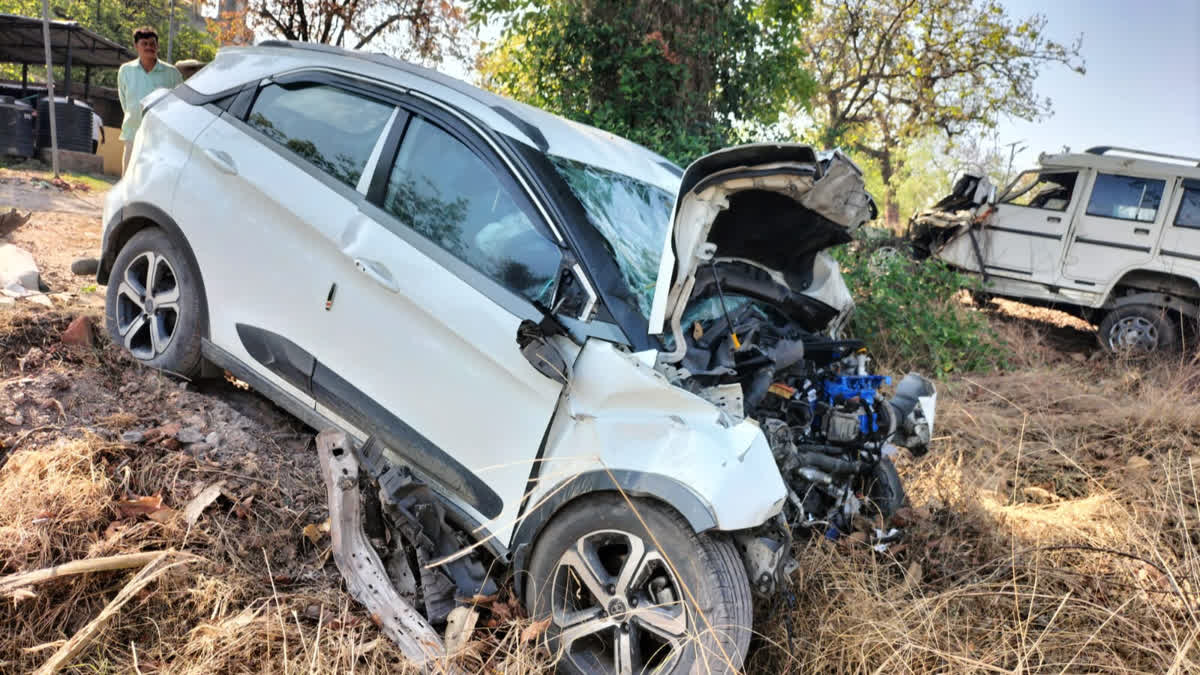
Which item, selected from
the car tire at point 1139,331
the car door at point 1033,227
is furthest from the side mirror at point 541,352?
the car door at point 1033,227

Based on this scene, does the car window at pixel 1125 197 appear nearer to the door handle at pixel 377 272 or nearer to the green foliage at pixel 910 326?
the green foliage at pixel 910 326

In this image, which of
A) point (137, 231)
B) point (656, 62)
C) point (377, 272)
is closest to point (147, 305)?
point (137, 231)

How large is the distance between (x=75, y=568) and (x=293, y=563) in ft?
2.14

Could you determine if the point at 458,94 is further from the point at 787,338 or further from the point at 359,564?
the point at 359,564

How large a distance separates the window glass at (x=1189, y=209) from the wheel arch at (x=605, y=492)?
9263 mm

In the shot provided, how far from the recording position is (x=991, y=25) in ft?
46.9

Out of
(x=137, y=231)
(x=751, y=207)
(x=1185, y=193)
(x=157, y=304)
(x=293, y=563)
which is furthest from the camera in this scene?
(x=1185, y=193)

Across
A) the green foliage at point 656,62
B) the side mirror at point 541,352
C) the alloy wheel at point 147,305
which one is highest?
the green foliage at point 656,62

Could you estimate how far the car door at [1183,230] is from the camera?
8680mm

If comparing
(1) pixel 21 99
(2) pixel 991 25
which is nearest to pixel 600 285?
(2) pixel 991 25

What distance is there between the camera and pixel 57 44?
13898 millimetres

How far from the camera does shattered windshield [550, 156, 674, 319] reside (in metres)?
2.82

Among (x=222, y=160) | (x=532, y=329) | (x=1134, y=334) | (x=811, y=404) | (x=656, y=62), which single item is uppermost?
(x=656, y=62)

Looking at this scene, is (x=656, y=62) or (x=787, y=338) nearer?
(x=787, y=338)
